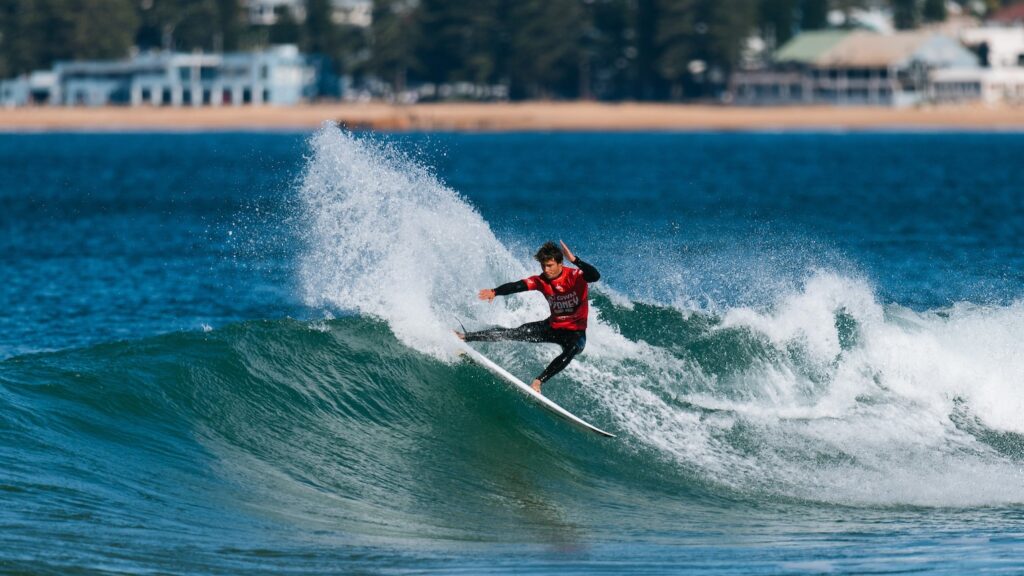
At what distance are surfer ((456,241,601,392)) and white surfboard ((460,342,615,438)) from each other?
1.01ft

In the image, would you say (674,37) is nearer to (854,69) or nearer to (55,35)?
(854,69)

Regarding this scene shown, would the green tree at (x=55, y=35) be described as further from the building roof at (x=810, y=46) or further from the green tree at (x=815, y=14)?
the green tree at (x=815, y=14)

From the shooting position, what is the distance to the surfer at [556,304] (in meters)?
14.3

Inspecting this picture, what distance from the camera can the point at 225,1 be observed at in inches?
5704

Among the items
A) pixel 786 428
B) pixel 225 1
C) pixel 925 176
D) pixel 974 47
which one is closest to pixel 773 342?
pixel 786 428

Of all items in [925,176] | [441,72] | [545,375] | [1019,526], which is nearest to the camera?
[1019,526]

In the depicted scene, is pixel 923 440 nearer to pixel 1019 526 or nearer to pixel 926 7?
pixel 1019 526

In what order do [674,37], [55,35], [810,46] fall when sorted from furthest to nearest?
[55,35] < [810,46] < [674,37]

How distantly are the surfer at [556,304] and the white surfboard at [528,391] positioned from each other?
0.31 m

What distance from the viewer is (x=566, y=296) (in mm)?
14570

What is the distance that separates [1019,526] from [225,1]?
13950cm

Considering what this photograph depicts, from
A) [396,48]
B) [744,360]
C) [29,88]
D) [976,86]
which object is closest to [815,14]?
[976,86]

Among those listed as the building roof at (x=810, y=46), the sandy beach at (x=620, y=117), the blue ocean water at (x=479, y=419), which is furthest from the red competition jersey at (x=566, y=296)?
the building roof at (x=810, y=46)

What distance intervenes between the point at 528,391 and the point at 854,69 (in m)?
114
